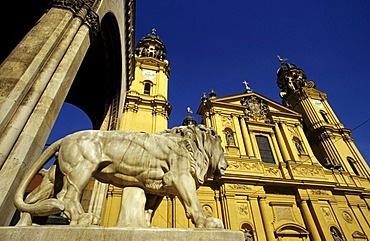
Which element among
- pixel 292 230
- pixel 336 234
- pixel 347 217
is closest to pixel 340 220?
pixel 336 234

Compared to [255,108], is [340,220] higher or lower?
lower

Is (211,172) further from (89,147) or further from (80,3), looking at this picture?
(80,3)

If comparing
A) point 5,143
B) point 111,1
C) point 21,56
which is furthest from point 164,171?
point 111,1

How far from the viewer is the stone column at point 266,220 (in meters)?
12.4

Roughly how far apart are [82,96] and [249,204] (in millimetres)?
10935

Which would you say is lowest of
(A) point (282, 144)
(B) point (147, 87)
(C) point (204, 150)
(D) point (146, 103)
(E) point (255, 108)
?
(C) point (204, 150)

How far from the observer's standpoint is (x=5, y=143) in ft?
9.82

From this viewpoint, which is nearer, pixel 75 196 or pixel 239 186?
pixel 75 196

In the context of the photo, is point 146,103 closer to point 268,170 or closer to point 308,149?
point 268,170

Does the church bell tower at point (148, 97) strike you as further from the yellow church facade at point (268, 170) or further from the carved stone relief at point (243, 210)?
the carved stone relief at point (243, 210)

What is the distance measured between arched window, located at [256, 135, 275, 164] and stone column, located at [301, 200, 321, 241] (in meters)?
3.78

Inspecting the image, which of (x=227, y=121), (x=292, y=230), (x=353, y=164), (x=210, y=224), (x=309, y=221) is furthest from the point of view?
(x=353, y=164)

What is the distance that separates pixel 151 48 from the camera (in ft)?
78.4

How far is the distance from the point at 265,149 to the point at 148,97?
10160 mm
